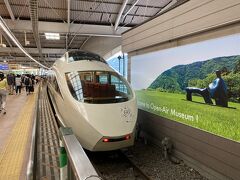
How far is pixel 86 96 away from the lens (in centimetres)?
546

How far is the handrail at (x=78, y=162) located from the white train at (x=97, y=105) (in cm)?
289

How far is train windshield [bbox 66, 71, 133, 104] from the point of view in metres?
A: 5.48

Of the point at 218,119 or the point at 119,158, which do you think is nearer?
the point at 218,119

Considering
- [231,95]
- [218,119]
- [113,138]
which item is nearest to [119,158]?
[113,138]

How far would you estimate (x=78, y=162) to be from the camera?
1484 millimetres

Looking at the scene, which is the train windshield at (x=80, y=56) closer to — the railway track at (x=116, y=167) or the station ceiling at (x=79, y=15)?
the railway track at (x=116, y=167)

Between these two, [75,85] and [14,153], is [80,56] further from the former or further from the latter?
[14,153]

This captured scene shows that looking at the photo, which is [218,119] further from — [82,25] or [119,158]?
[82,25]

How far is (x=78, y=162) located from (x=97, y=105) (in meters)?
3.66

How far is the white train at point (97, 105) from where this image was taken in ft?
15.9

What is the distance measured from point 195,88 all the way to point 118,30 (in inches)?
308

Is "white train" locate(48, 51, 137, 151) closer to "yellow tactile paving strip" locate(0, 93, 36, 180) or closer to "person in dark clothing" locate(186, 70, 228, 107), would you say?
"yellow tactile paving strip" locate(0, 93, 36, 180)

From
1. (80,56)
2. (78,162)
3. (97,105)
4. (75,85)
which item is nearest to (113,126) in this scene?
(97,105)

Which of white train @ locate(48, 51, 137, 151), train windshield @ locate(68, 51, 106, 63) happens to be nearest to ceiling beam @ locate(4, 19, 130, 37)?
train windshield @ locate(68, 51, 106, 63)
